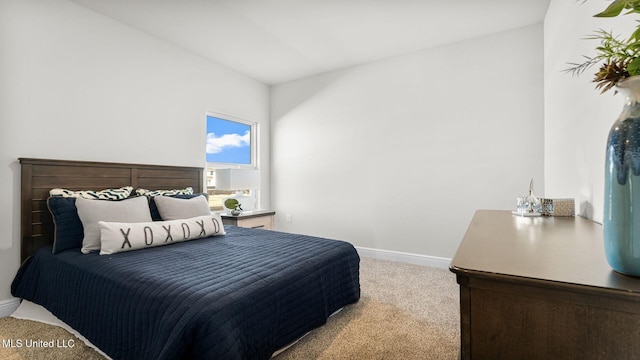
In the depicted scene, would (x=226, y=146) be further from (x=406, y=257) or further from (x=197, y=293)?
(x=197, y=293)

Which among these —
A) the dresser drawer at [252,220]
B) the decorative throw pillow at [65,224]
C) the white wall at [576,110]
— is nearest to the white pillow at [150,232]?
the decorative throw pillow at [65,224]

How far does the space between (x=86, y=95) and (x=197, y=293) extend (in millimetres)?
2285

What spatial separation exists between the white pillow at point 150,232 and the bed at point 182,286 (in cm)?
5

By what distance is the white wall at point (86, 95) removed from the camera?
2129mm

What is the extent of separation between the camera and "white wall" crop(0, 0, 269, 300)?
2129 millimetres

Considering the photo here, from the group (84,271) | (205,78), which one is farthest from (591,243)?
(205,78)

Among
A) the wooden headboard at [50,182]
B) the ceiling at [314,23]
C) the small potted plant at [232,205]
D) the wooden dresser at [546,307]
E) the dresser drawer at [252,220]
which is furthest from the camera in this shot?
the small potted plant at [232,205]

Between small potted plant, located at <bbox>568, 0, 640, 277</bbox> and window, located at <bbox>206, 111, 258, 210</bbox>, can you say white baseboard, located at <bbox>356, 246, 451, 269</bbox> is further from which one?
small potted plant, located at <bbox>568, 0, 640, 277</bbox>

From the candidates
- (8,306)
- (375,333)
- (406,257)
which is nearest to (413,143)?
(406,257)

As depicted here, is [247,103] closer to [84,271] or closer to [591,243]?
[84,271]

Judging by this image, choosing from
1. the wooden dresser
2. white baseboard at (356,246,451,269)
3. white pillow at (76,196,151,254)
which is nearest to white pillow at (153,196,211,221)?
white pillow at (76,196,151,254)

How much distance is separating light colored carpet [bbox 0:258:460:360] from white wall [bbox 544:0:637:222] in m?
1.12

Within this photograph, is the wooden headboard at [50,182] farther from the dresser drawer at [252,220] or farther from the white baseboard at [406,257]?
the white baseboard at [406,257]

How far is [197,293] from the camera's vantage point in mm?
1303
